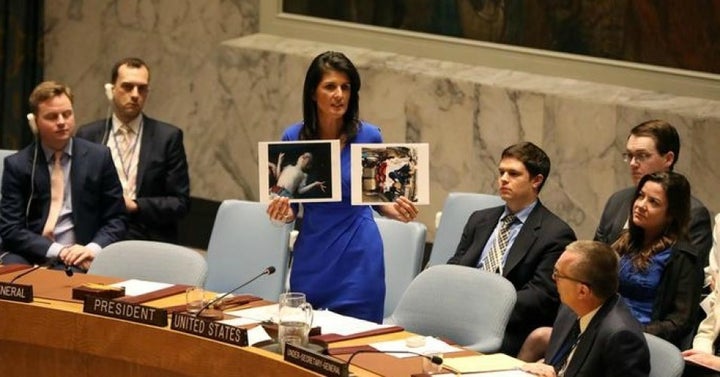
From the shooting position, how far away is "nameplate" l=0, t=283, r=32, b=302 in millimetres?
5047

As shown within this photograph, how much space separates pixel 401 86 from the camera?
8.25m

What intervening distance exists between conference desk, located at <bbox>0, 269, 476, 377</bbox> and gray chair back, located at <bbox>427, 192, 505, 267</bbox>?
5.94 feet

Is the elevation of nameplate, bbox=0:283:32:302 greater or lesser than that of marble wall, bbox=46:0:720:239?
lesser

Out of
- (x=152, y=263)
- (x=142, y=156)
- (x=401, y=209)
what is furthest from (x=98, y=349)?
(x=142, y=156)

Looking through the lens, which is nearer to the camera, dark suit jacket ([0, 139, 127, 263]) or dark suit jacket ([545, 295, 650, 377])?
dark suit jacket ([545, 295, 650, 377])

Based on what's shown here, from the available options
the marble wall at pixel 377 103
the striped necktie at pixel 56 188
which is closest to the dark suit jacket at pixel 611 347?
the marble wall at pixel 377 103

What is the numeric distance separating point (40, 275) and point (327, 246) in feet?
3.92

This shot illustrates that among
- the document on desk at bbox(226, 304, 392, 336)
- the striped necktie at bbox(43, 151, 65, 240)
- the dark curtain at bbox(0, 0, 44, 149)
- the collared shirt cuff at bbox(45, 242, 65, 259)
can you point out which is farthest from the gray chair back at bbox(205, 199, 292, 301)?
the dark curtain at bbox(0, 0, 44, 149)

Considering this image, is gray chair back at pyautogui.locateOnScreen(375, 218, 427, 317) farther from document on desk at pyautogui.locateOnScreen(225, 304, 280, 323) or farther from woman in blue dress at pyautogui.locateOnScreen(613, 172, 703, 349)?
document on desk at pyautogui.locateOnScreen(225, 304, 280, 323)

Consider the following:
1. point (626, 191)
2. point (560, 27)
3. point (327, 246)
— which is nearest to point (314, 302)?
point (327, 246)

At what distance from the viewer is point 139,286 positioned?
17.6 ft

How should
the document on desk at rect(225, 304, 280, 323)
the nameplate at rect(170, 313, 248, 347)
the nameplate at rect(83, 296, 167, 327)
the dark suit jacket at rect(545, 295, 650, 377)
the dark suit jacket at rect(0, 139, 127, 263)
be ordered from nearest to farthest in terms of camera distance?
the dark suit jacket at rect(545, 295, 650, 377), the nameplate at rect(170, 313, 248, 347), the nameplate at rect(83, 296, 167, 327), the document on desk at rect(225, 304, 280, 323), the dark suit jacket at rect(0, 139, 127, 263)

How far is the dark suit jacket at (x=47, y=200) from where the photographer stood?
6605 mm

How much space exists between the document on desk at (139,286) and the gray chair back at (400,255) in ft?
3.94
